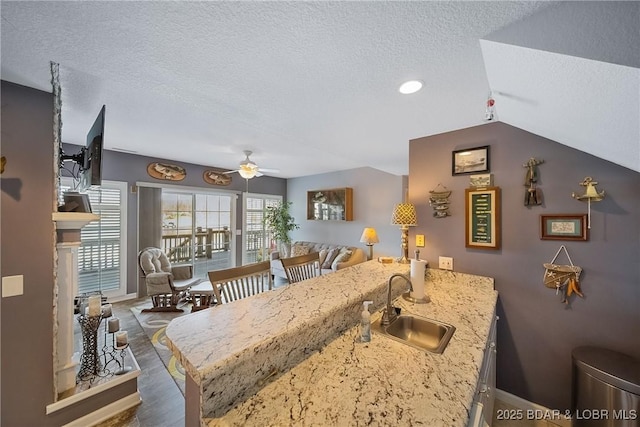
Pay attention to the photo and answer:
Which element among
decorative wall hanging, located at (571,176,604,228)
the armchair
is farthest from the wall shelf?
decorative wall hanging, located at (571,176,604,228)

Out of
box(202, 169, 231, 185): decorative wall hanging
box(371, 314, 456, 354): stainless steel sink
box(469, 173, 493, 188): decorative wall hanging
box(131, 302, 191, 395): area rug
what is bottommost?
box(131, 302, 191, 395): area rug

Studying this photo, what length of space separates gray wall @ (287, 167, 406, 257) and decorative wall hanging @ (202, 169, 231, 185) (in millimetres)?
1804

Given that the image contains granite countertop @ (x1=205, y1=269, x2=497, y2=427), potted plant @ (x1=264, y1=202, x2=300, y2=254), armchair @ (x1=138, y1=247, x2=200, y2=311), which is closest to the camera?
granite countertop @ (x1=205, y1=269, x2=497, y2=427)

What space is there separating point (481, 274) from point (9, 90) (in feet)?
11.8

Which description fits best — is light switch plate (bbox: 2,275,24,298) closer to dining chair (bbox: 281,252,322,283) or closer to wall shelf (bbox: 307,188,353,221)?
dining chair (bbox: 281,252,322,283)

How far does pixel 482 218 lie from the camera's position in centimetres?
202

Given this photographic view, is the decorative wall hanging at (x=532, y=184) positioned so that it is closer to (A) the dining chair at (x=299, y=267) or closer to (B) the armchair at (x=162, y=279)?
(A) the dining chair at (x=299, y=267)

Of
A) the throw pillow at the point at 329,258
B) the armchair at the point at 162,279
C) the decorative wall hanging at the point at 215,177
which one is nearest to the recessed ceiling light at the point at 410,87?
the throw pillow at the point at 329,258

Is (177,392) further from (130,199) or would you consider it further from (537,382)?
(130,199)

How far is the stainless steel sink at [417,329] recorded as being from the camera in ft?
4.57

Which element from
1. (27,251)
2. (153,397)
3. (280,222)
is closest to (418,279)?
(153,397)

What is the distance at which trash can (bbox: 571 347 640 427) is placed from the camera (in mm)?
1314

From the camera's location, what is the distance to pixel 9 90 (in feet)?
4.74

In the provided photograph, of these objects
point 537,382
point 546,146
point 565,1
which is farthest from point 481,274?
point 565,1
